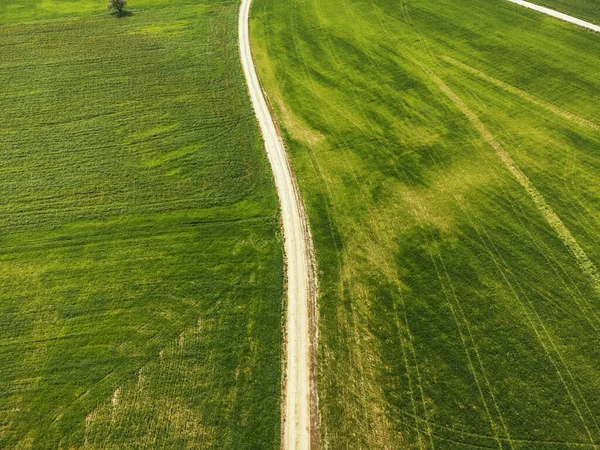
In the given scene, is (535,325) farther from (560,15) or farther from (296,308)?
(560,15)

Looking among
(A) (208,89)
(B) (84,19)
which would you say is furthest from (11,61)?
(A) (208,89)

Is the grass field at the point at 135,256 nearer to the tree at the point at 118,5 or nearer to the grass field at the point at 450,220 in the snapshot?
the grass field at the point at 450,220

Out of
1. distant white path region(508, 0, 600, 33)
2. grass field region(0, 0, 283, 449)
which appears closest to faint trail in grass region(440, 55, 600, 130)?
distant white path region(508, 0, 600, 33)

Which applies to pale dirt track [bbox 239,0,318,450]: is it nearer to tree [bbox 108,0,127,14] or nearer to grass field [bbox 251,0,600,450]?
grass field [bbox 251,0,600,450]

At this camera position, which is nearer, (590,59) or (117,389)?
(117,389)

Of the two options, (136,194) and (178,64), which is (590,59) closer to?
(178,64)

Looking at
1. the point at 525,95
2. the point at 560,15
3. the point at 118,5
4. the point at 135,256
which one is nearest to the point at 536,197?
the point at 525,95
